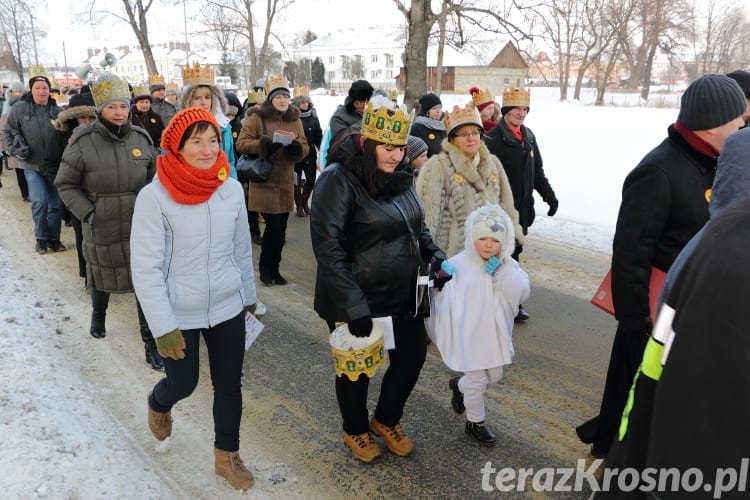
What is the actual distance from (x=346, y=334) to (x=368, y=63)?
95.1 metres

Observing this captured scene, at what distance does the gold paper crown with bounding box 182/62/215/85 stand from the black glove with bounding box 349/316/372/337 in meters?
3.94

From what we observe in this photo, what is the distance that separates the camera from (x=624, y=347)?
10.3ft

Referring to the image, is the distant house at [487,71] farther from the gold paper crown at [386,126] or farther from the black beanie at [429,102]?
the gold paper crown at [386,126]

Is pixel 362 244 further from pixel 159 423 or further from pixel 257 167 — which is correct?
pixel 257 167

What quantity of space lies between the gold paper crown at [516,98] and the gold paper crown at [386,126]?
8.50 feet

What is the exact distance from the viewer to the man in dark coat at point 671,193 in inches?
103

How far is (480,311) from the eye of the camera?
3.51 m

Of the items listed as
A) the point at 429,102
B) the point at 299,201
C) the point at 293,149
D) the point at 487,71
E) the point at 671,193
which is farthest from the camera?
the point at 487,71

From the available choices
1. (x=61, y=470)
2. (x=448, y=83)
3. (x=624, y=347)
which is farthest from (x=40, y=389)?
(x=448, y=83)

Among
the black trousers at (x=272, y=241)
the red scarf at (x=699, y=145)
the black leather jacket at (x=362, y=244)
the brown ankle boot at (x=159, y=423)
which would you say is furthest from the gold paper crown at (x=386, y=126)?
the black trousers at (x=272, y=241)

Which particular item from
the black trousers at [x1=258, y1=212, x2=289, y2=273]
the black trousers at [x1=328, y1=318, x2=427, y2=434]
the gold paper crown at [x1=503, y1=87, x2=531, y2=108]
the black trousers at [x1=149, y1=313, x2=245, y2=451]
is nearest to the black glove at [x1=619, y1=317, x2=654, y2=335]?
the black trousers at [x1=328, y1=318, x2=427, y2=434]

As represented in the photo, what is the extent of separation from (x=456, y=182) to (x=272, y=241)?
2.61m

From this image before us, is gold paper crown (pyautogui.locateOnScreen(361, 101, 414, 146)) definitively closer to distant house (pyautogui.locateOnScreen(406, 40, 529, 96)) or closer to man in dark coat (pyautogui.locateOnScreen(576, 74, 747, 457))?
man in dark coat (pyautogui.locateOnScreen(576, 74, 747, 457))

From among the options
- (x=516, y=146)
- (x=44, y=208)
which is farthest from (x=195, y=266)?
(x=44, y=208)
